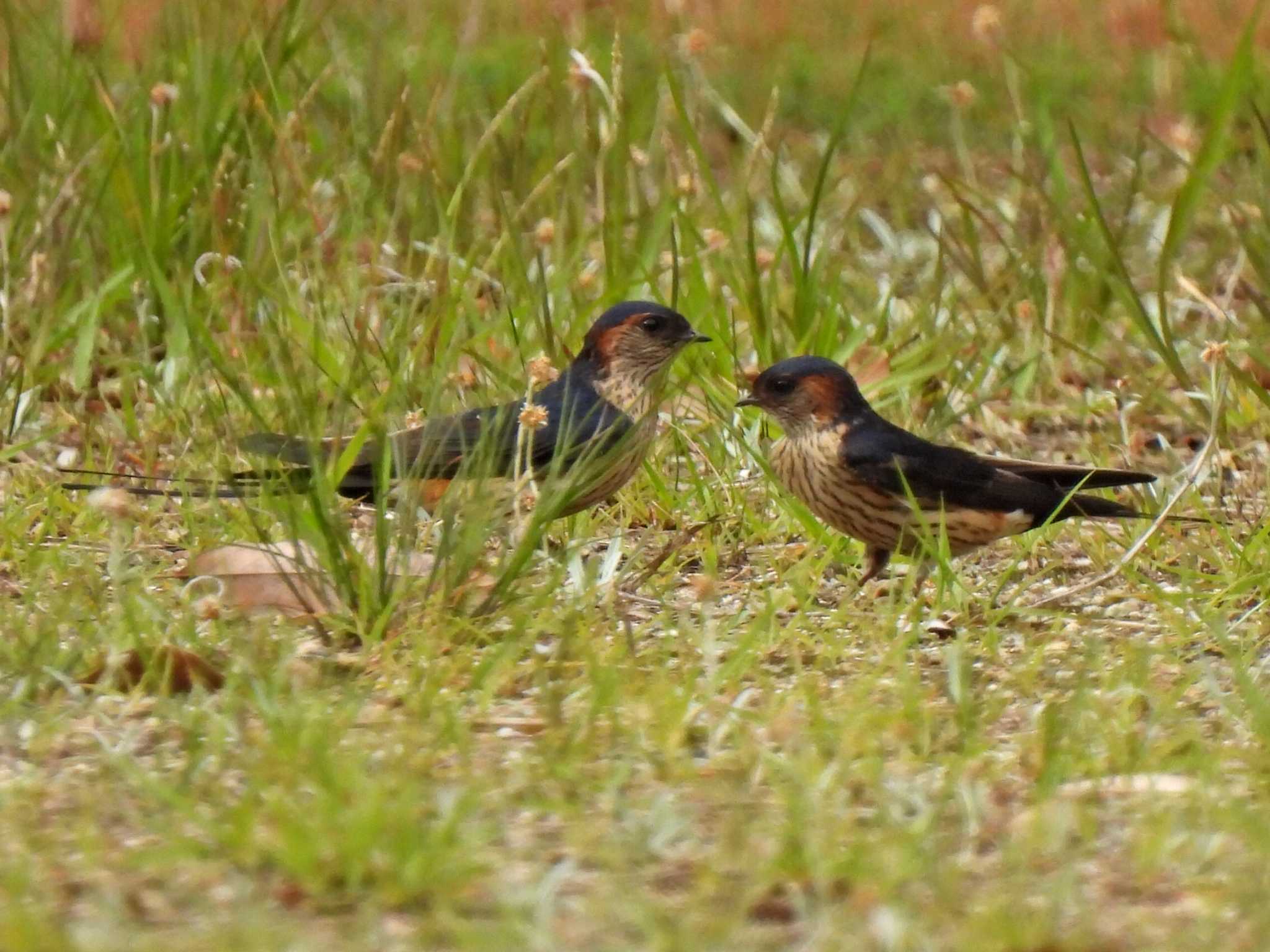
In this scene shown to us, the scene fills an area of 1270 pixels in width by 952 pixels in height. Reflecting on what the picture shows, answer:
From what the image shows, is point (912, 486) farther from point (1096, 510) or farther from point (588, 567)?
point (588, 567)

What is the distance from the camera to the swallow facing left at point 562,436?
4.17 m

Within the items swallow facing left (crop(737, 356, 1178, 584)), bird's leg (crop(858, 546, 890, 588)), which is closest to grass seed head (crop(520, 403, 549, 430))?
swallow facing left (crop(737, 356, 1178, 584))

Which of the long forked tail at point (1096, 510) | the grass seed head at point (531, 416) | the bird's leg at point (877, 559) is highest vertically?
the grass seed head at point (531, 416)

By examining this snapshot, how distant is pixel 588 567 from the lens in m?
4.53

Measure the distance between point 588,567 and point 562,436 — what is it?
324 millimetres

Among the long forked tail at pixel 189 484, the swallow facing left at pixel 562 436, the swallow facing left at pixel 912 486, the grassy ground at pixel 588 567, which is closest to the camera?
the grassy ground at pixel 588 567

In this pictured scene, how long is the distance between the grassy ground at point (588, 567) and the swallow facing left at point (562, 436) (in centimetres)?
11

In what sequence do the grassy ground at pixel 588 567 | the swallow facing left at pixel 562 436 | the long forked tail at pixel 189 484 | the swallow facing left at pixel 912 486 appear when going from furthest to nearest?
the swallow facing left at pixel 912 486 < the long forked tail at pixel 189 484 < the swallow facing left at pixel 562 436 < the grassy ground at pixel 588 567

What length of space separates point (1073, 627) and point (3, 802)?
2163 mm

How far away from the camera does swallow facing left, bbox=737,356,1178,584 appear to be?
15.8 feet

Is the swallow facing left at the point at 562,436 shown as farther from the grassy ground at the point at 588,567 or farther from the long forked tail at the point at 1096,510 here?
the long forked tail at the point at 1096,510

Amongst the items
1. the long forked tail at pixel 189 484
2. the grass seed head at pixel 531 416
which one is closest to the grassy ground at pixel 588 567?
the long forked tail at pixel 189 484

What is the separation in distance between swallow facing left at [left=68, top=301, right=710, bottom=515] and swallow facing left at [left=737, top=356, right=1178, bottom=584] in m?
0.38

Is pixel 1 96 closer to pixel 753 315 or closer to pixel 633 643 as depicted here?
pixel 753 315
